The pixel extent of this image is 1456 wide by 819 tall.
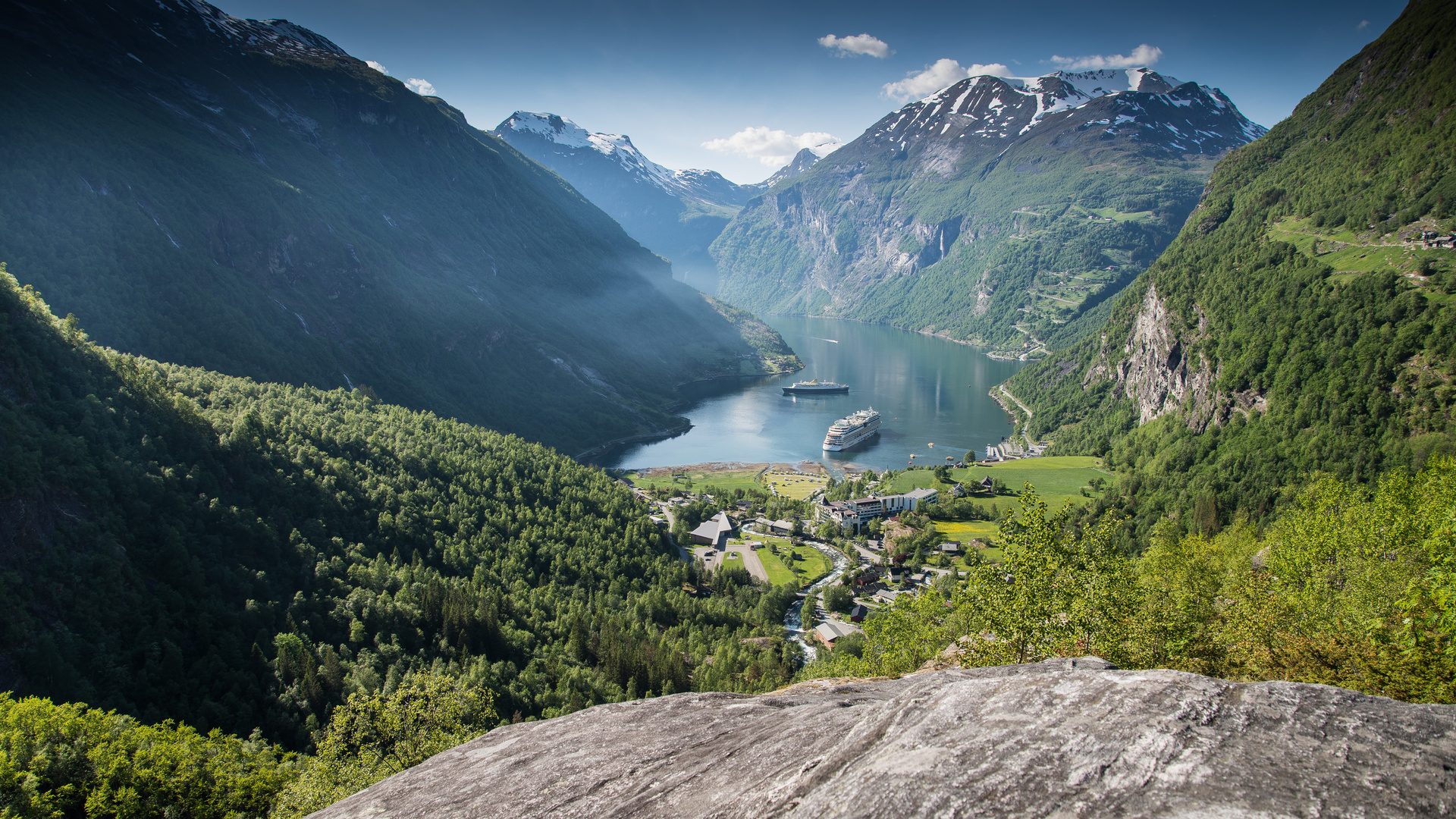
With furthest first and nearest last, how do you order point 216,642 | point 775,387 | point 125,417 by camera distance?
point 775,387 < point 125,417 < point 216,642

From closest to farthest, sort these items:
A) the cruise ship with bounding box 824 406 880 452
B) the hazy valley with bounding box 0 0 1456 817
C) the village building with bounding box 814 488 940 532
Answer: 1. the hazy valley with bounding box 0 0 1456 817
2. the village building with bounding box 814 488 940 532
3. the cruise ship with bounding box 824 406 880 452

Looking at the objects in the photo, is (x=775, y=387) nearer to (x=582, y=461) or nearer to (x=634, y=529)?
(x=582, y=461)

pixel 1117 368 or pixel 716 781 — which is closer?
pixel 716 781

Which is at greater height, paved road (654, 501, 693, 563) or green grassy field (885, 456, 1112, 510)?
green grassy field (885, 456, 1112, 510)

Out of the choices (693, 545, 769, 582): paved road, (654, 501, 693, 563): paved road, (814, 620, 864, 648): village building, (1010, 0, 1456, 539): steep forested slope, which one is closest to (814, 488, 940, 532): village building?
(693, 545, 769, 582): paved road

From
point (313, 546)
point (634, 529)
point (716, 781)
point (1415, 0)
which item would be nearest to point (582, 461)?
point (634, 529)

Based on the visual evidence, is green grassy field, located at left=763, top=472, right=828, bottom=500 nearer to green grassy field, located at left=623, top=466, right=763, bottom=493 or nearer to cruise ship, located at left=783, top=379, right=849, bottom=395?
green grassy field, located at left=623, top=466, right=763, bottom=493

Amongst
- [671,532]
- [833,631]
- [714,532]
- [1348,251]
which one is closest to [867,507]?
[714,532]

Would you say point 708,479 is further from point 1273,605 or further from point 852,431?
point 1273,605
